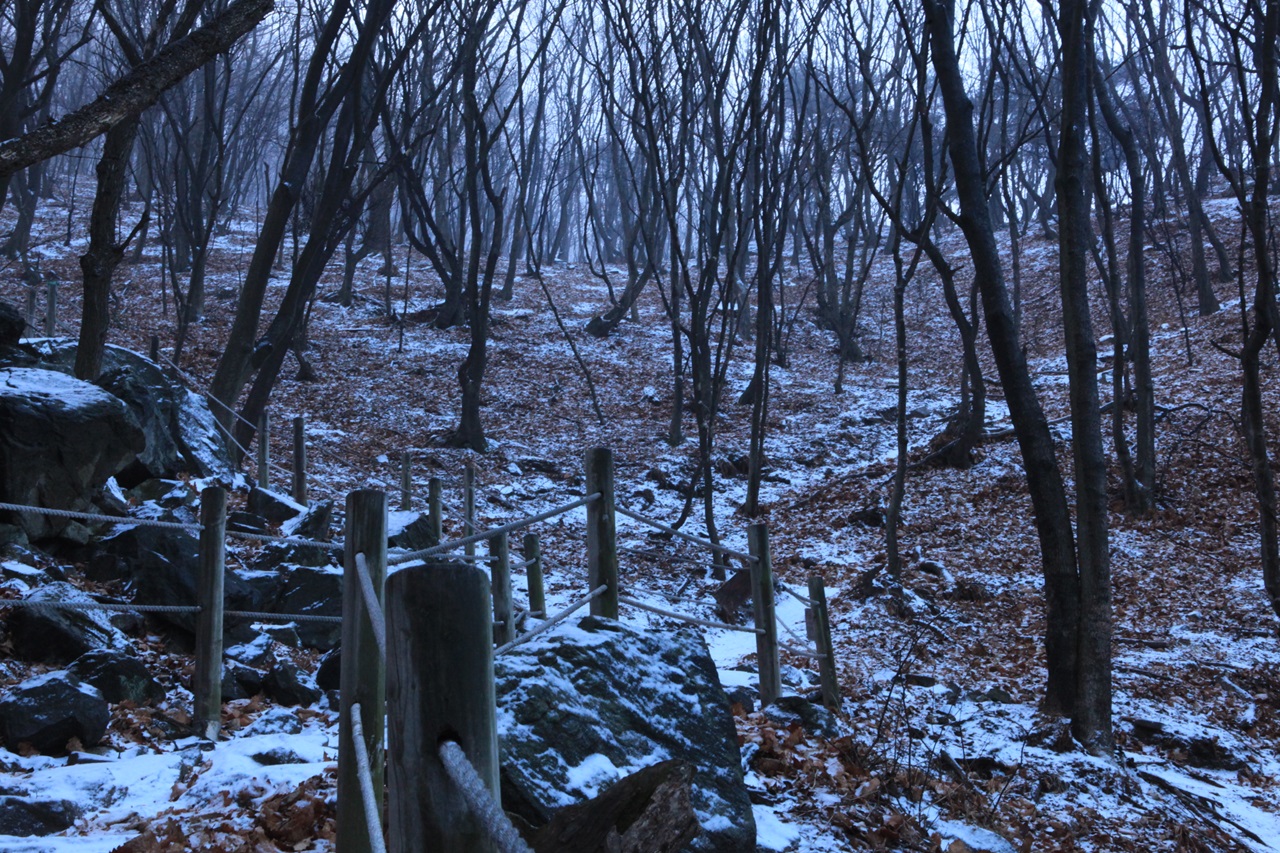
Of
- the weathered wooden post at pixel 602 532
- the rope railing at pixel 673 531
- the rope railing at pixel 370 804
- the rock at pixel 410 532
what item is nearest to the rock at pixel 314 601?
the rock at pixel 410 532

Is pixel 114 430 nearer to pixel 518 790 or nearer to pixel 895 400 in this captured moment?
pixel 518 790

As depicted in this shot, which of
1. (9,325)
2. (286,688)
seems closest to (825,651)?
(286,688)

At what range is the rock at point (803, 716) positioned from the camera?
213 inches

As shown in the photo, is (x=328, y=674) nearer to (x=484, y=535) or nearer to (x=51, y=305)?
(x=484, y=535)

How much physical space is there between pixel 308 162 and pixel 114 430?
5222 mm

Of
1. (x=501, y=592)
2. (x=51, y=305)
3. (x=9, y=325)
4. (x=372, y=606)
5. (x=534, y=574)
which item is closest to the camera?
(x=372, y=606)

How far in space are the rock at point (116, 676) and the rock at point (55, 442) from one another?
1834mm

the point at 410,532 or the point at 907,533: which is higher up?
the point at 410,532

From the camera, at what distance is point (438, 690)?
58.6 inches

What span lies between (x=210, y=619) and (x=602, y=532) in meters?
2.30

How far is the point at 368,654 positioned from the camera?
2.59 m

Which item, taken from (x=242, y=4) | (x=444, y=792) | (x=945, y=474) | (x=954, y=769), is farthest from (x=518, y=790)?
(x=945, y=474)

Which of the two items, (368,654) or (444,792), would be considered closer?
(444,792)

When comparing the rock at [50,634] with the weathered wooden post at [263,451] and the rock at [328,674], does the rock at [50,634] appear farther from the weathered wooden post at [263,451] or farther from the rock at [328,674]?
the weathered wooden post at [263,451]
